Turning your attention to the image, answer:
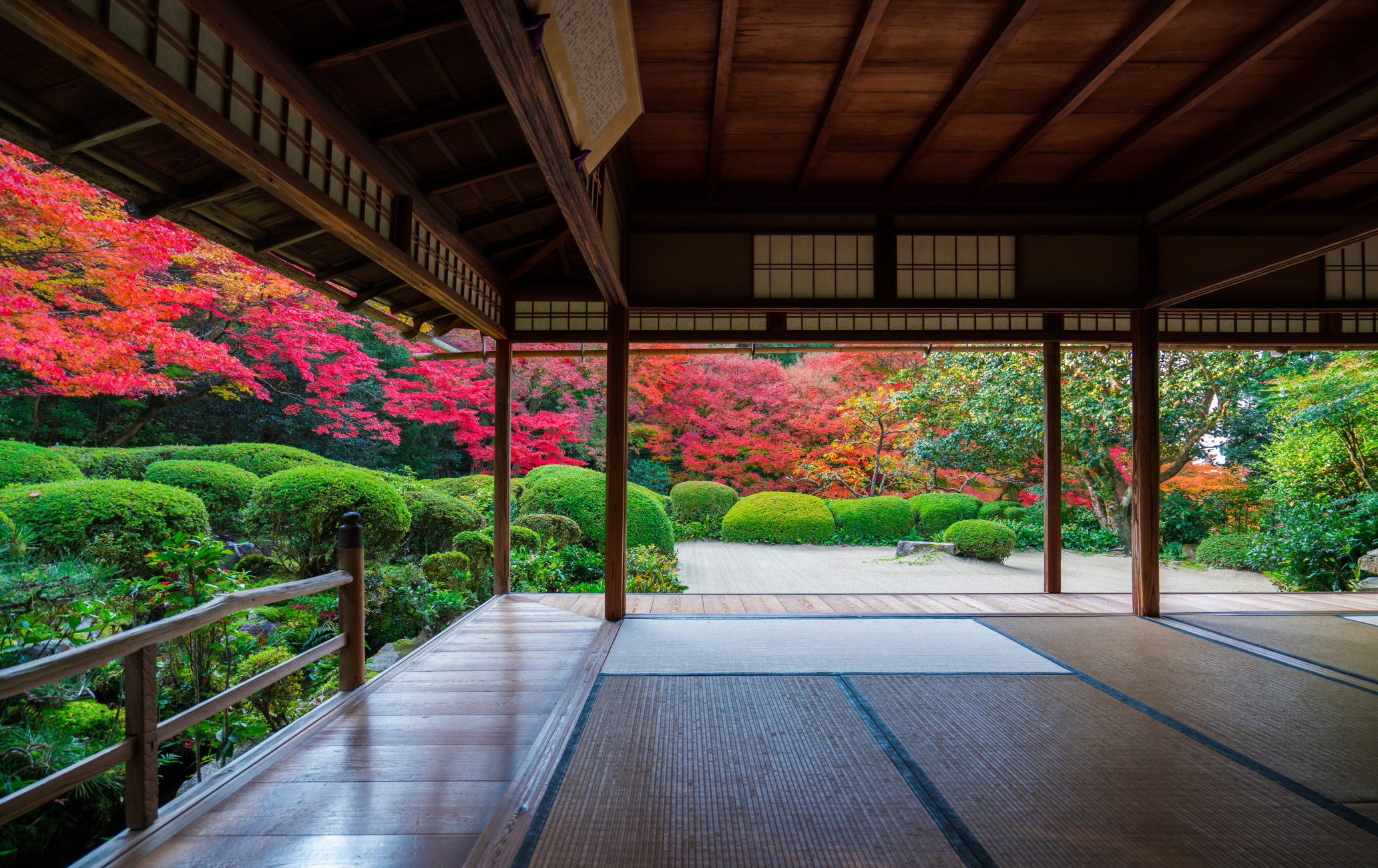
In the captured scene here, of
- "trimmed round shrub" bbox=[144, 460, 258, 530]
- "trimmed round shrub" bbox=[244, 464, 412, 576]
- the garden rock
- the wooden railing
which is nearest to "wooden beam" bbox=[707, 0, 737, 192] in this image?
the wooden railing

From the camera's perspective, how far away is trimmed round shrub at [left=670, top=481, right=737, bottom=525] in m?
10.3

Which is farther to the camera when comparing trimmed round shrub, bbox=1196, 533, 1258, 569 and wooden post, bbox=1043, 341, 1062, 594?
trimmed round shrub, bbox=1196, 533, 1258, 569

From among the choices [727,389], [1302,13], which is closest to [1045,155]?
[1302,13]

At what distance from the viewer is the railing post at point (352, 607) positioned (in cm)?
277

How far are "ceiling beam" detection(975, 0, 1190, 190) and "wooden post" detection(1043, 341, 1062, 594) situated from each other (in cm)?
176

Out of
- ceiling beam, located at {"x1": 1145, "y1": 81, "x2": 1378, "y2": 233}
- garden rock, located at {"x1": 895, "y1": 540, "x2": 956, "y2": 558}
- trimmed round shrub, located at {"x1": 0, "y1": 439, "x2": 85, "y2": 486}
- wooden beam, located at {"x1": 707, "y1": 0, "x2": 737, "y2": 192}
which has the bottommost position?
A: garden rock, located at {"x1": 895, "y1": 540, "x2": 956, "y2": 558}

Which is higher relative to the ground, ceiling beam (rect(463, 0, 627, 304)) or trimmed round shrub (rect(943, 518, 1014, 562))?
ceiling beam (rect(463, 0, 627, 304))

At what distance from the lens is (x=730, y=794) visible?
1941mm

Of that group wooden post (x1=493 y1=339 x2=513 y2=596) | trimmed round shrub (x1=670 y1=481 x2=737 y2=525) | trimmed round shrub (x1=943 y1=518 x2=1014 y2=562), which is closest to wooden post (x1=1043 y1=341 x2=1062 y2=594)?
trimmed round shrub (x1=943 y1=518 x2=1014 y2=562)

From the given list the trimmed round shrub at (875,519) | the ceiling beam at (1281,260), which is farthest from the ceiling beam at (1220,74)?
the trimmed round shrub at (875,519)

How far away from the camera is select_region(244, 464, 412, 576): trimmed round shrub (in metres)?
4.74

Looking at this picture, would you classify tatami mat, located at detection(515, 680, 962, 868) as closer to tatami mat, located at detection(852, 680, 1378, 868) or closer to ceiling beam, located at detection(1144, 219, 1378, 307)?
tatami mat, located at detection(852, 680, 1378, 868)

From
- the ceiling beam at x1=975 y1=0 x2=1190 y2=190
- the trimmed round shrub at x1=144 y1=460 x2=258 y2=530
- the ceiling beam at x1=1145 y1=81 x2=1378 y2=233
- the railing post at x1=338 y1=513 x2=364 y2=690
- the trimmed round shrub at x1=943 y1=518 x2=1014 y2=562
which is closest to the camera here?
the ceiling beam at x1=975 y1=0 x2=1190 y2=190

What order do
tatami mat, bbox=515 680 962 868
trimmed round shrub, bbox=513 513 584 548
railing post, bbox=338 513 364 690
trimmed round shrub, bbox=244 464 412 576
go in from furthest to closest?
trimmed round shrub, bbox=513 513 584 548 < trimmed round shrub, bbox=244 464 412 576 < railing post, bbox=338 513 364 690 < tatami mat, bbox=515 680 962 868
